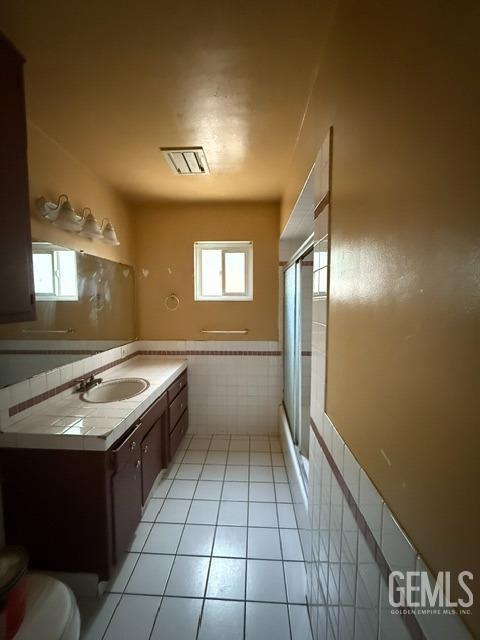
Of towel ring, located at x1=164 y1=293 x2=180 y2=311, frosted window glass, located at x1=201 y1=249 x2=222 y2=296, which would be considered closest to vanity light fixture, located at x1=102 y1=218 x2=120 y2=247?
towel ring, located at x1=164 y1=293 x2=180 y2=311

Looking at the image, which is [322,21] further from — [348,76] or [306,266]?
[306,266]

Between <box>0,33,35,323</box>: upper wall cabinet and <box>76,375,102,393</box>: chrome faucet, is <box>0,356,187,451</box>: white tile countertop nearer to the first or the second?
<box>76,375,102,393</box>: chrome faucet

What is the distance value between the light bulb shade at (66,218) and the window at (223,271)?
1384 mm

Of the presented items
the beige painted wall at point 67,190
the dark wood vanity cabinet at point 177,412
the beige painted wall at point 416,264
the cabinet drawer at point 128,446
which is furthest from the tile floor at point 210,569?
the beige painted wall at point 67,190

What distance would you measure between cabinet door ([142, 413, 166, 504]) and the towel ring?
1192 mm

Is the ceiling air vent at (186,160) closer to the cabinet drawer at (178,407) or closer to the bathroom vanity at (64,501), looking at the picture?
the bathroom vanity at (64,501)

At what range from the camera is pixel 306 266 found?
212cm

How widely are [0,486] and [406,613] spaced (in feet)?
5.78

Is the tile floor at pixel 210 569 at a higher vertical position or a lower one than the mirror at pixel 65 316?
lower

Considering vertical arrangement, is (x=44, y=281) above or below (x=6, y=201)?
below

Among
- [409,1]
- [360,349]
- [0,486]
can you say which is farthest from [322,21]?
[0,486]

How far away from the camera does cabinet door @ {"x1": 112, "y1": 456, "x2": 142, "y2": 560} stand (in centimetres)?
152

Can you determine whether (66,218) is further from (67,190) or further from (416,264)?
(416,264)

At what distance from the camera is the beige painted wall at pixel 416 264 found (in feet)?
1.41
